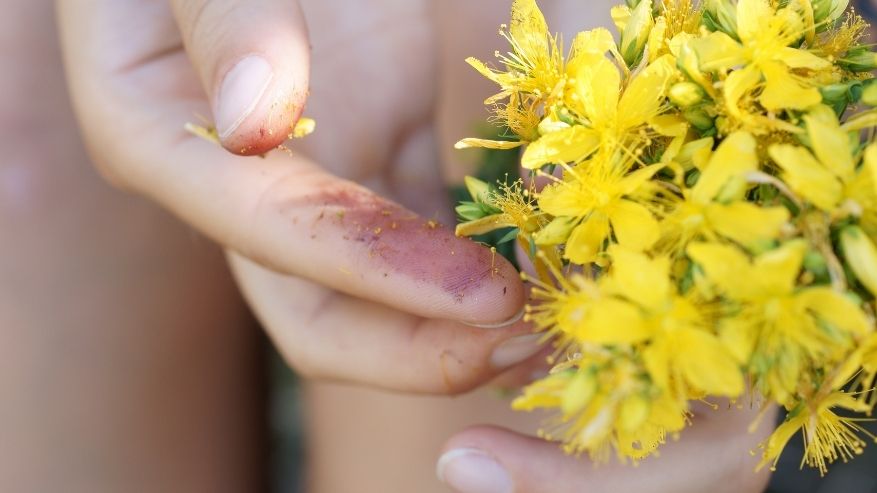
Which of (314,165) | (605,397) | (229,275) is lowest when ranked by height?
(229,275)

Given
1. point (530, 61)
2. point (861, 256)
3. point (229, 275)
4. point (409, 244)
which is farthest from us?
point (229, 275)

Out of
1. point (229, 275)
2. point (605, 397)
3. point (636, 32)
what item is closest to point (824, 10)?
point (636, 32)

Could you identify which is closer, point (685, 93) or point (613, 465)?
point (685, 93)

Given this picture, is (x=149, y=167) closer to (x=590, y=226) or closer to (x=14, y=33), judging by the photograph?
(x=14, y=33)

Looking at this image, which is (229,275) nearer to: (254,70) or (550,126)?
(254,70)

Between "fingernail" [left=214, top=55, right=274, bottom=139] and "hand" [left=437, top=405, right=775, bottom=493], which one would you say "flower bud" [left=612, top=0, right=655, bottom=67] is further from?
"hand" [left=437, top=405, right=775, bottom=493]

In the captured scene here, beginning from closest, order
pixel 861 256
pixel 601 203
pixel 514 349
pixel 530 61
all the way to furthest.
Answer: pixel 861 256, pixel 601 203, pixel 530 61, pixel 514 349

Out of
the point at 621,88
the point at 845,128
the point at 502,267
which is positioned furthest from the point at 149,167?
the point at 845,128
